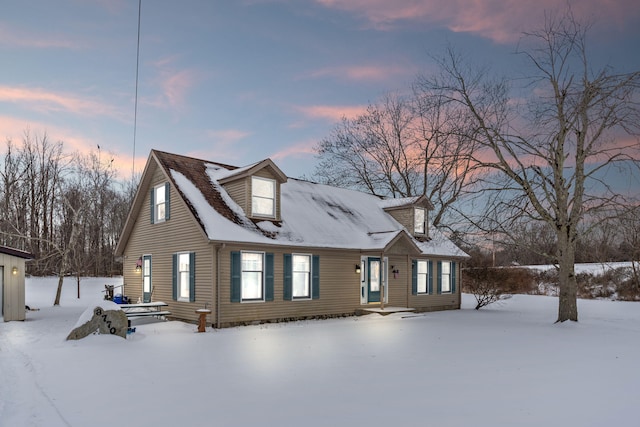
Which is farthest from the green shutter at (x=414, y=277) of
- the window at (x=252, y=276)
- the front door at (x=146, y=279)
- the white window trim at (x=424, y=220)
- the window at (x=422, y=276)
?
the front door at (x=146, y=279)

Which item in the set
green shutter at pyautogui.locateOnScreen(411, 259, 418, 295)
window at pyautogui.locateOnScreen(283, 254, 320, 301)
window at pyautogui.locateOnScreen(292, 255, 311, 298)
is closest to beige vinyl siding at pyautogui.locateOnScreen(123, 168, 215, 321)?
window at pyautogui.locateOnScreen(283, 254, 320, 301)

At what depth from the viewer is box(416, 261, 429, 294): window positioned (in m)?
20.1

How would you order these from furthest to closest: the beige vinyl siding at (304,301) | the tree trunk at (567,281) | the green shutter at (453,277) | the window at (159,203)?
1. the green shutter at (453,277)
2. the window at (159,203)
3. the tree trunk at (567,281)
4. the beige vinyl siding at (304,301)

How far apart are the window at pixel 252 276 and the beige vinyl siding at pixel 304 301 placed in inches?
9.3

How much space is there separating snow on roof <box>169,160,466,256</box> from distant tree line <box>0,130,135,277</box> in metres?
18.3

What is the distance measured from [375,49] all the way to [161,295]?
12157mm

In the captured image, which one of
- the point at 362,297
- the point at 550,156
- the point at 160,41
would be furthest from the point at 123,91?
the point at 550,156

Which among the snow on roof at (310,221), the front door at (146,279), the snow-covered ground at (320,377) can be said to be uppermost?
the snow on roof at (310,221)

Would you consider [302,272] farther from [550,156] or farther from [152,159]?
[550,156]

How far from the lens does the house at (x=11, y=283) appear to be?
1476 cm

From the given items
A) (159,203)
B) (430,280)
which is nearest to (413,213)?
(430,280)

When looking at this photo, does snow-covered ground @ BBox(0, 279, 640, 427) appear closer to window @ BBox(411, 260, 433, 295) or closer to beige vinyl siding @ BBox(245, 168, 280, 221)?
beige vinyl siding @ BBox(245, 168, 280, 221)

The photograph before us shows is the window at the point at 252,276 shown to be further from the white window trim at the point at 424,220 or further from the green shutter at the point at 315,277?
the white window trim at the point at 424,220

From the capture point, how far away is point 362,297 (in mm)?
18109
